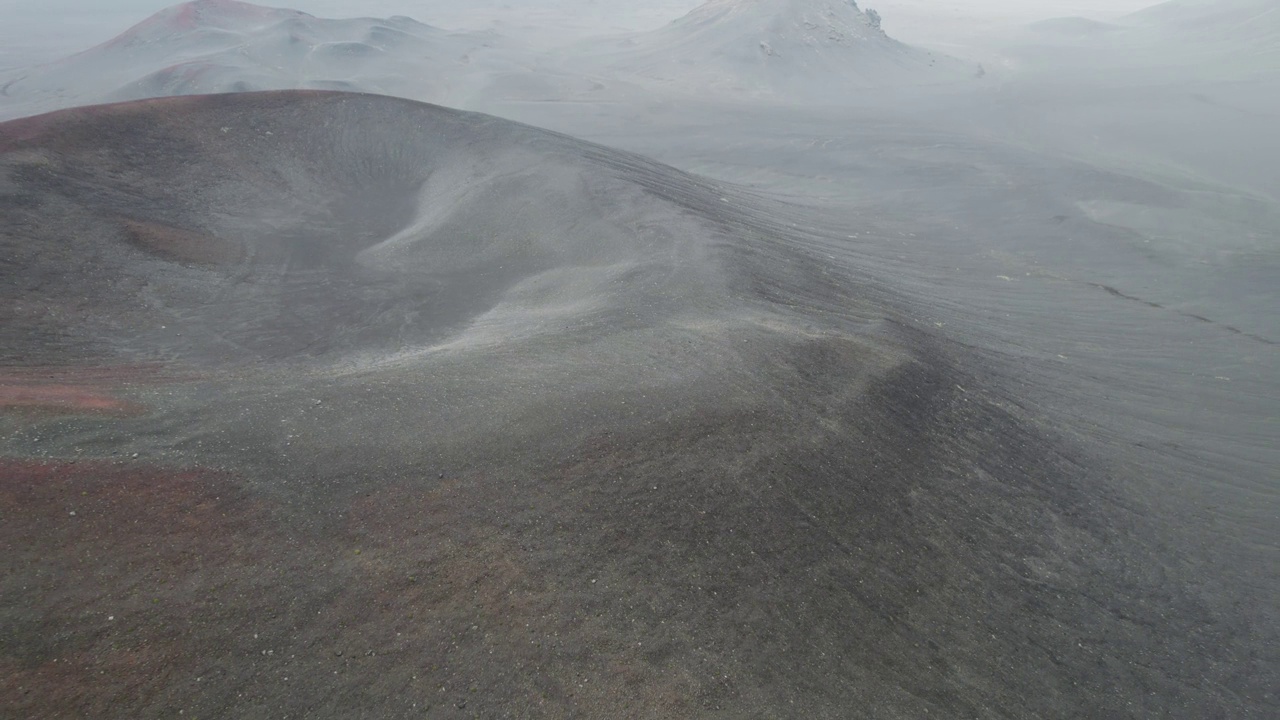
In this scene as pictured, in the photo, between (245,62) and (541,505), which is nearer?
(541,505)

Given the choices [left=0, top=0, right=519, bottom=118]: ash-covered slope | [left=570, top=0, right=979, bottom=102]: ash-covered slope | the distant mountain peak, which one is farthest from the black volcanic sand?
the distant mountain peak

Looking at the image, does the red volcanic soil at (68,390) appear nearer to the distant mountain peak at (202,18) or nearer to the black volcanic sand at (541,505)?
the black volcanic sand at (541,505)

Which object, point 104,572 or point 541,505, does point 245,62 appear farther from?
point 541,505

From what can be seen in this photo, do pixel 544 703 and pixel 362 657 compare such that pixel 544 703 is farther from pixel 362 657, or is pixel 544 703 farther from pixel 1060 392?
pixel 1060 392

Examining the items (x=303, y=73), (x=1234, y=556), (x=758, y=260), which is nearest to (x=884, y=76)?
(x=303, y=73)

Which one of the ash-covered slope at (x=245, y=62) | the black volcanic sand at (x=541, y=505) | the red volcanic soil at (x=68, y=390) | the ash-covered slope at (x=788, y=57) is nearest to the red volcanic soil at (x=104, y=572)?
the black volcanic sand at (x=541, y=505)

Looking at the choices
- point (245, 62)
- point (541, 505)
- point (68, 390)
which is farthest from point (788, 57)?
point (68, 390)
